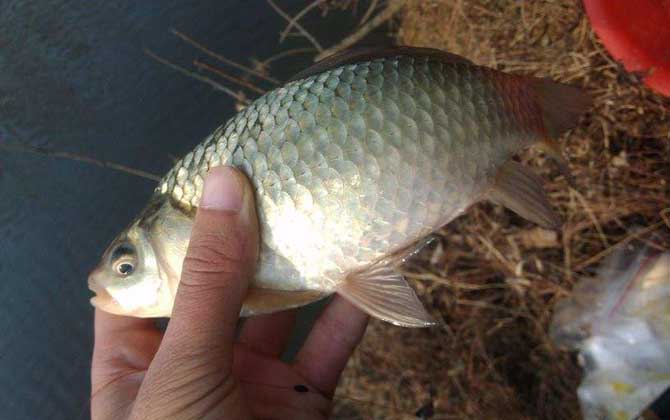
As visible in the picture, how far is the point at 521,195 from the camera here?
4.05 ft

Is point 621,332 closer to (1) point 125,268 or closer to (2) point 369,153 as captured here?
(2) point 369,153

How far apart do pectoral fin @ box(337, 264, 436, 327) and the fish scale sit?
45mm

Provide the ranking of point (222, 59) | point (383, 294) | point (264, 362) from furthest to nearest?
1. point (222, 59)
2. point (264, 362)
3. point (383, 294)

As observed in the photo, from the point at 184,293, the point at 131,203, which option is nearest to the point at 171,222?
the point at 184,293

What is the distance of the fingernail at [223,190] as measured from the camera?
1.11 meters

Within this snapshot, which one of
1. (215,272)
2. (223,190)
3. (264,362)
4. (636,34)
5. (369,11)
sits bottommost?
(264,362)

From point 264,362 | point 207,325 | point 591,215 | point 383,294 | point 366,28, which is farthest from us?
point 366,28

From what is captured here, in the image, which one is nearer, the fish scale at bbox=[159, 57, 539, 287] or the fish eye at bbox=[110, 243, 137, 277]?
the fish scale at bbox=[159, 57, 539, 287]

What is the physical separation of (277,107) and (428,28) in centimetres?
165

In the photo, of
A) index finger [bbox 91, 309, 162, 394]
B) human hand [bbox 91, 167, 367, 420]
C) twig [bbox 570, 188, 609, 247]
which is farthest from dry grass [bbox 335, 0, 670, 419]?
human hand [bbox 91, 167, 367, 420]

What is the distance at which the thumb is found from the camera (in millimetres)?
1099

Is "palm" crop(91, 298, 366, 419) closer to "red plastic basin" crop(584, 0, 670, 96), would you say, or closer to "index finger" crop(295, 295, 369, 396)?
"index finger" crop(295, 295, 369, 396)

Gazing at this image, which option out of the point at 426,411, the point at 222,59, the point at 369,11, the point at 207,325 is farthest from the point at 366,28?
the point at 207,325

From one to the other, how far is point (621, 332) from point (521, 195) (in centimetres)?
102
